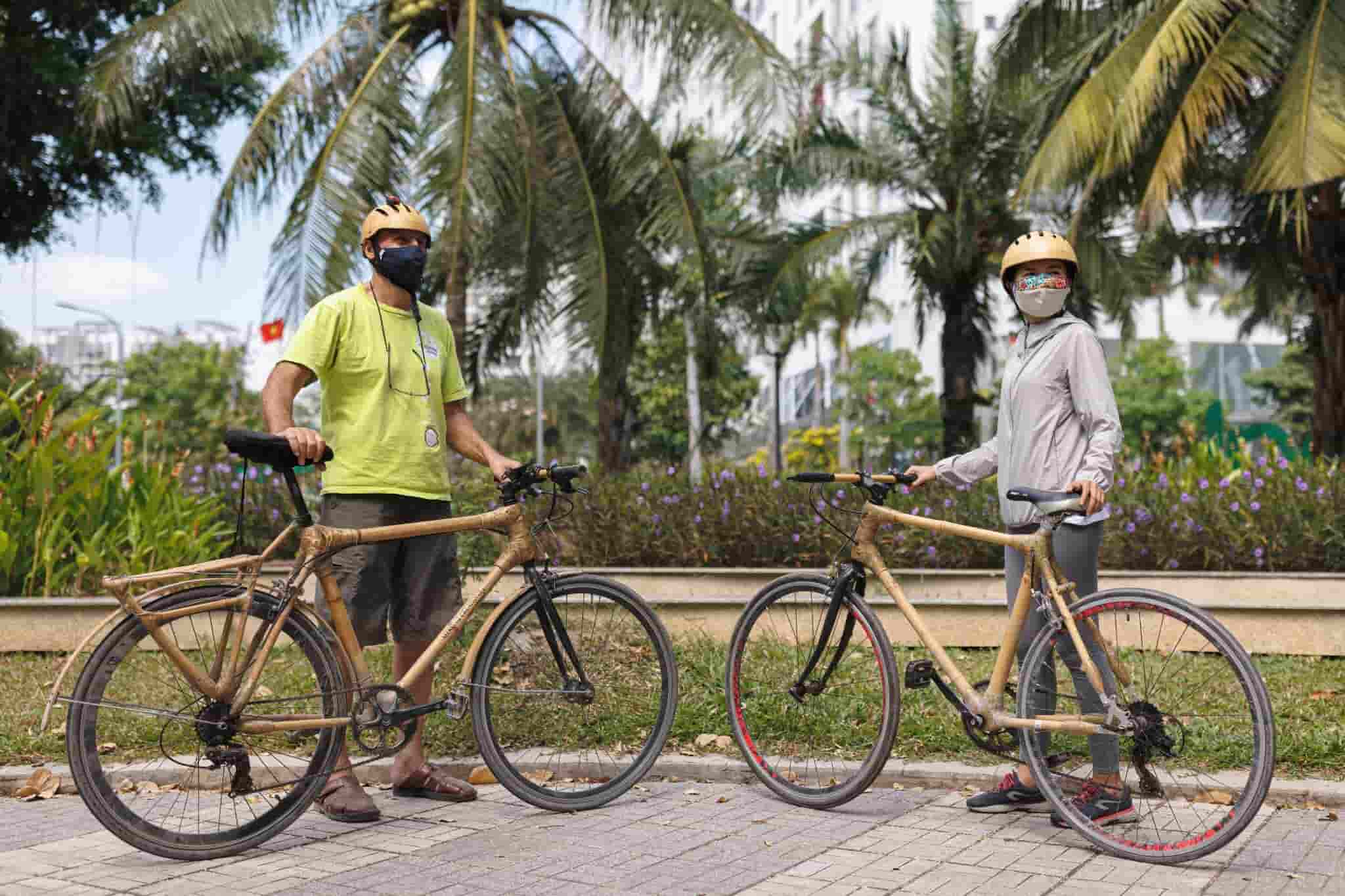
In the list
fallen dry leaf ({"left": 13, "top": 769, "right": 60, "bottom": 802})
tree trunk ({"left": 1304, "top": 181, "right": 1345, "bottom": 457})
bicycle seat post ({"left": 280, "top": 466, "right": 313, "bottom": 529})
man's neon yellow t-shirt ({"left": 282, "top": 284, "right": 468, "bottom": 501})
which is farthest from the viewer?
tree trunk ({"left": 1304, "top": 181, "right": 1345, "bottom": 457})

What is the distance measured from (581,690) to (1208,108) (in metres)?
10.1

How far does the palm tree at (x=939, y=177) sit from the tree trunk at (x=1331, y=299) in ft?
15.1

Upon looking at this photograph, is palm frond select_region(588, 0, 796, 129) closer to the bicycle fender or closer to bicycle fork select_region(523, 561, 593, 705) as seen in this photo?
bicycle fork select_region(523, 561, 593, 705)

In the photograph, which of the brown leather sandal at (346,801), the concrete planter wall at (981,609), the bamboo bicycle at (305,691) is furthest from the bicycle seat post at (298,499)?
the concrete planter wall at (981,609)

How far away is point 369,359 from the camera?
514cm

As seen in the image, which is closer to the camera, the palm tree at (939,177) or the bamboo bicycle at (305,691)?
the bamboo bicycle at (305,691)

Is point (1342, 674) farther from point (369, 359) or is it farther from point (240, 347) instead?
point (240, 347)

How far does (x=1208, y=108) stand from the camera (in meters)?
12.9

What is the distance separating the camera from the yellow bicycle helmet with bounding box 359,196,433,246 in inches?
203

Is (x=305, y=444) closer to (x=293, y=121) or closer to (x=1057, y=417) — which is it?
(x=1057, y=417)

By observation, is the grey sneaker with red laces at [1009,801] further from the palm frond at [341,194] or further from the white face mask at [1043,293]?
the palm frond at [341,194]

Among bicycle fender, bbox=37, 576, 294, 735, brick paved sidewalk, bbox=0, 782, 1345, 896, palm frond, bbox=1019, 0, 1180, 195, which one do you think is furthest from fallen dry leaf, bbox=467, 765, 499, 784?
palm frond, bbox=1019, 0, 1180, 195

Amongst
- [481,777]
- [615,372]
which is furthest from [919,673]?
[615,372]

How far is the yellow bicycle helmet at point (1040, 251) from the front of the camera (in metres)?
4.98
